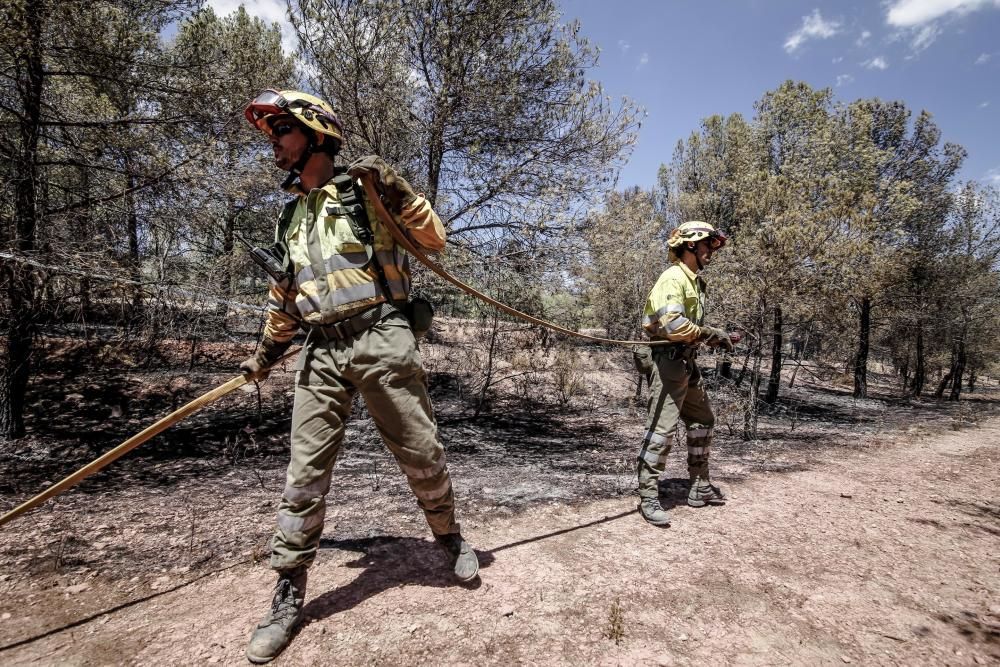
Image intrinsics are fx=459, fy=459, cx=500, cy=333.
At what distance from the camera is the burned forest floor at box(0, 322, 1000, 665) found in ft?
6.89

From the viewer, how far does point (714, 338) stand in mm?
3631

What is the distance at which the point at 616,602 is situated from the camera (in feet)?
7.93

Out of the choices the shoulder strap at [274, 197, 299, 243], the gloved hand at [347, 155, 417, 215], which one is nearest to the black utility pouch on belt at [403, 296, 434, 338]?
the gloved hand at [347, 155, 417, 215]

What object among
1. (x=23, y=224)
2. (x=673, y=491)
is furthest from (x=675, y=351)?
(x=23, y=224)

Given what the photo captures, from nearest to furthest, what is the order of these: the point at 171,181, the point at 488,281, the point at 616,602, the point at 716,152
Result: the point at 616,602
the point at 171,181
the point at 488,281
the point at 716,152

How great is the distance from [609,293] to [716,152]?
26.2 ft

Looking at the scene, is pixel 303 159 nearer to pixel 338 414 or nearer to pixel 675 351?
pixel 338 414

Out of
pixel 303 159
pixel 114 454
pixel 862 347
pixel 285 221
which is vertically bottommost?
pixel 114 454

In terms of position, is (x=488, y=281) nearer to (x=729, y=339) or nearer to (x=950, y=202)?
(x=729, y=339)

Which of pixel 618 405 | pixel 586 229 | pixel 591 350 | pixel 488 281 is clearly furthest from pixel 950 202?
pixel 488 281

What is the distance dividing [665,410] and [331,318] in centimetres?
260

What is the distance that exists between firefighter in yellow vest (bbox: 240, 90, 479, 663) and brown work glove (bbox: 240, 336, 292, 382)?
0.31 m

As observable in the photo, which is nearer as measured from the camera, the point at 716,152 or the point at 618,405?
the point at 618,405

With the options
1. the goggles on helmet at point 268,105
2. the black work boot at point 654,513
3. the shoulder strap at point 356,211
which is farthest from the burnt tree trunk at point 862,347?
the goggles on helmet at point 268,105
